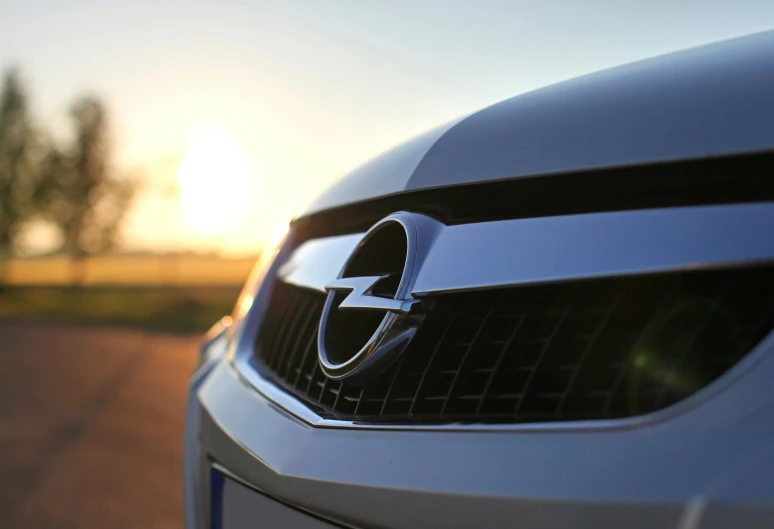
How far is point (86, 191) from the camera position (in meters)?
37.4

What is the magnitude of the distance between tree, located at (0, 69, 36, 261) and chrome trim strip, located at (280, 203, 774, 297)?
37.4 meters

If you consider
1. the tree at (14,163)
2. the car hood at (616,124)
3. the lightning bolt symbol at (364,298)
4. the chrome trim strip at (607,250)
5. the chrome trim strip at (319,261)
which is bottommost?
the tree at (14,163)

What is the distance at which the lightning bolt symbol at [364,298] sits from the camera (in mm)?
1130

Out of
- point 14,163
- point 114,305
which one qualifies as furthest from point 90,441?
point 14,163

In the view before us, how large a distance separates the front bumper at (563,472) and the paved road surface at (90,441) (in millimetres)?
2625

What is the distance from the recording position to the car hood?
3.10 ft

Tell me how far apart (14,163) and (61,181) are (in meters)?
2.57

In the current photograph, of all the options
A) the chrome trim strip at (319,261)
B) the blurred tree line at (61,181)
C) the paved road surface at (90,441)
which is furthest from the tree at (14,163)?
the chrome trim strip at (319,261)

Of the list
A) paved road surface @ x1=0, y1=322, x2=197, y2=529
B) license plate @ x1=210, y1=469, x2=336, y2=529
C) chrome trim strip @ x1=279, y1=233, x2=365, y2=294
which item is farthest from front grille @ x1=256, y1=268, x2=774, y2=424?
paved road surface @ x1=0, y1=322, x2=197, y2=529

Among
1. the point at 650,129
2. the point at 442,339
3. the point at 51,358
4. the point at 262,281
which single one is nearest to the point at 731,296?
the point at 650,129

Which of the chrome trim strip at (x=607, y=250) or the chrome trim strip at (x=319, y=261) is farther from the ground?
the chrome trim strip at (x=607, y=250)

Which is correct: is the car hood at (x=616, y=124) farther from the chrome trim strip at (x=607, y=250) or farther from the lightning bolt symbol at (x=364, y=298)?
the lightning bolt symbol at (x=364, y=298)

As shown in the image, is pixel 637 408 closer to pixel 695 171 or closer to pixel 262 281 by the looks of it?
pixel 695 171

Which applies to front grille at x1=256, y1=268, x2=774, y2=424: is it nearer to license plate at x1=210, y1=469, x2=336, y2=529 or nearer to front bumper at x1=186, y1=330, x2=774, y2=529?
front bumper at x1=186, y1=330, x2=774, y2=529
